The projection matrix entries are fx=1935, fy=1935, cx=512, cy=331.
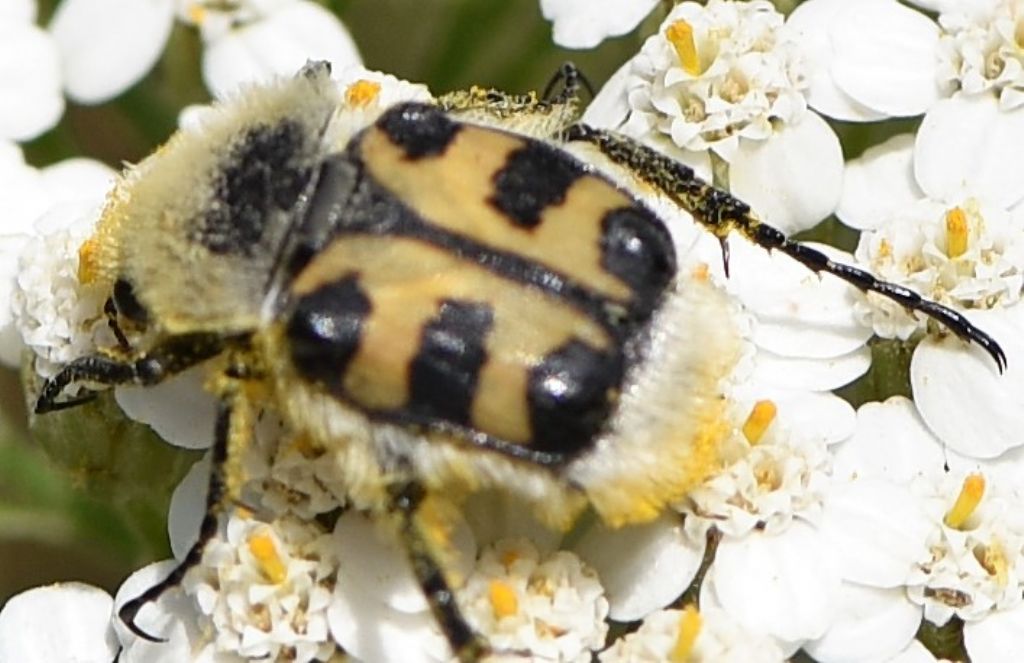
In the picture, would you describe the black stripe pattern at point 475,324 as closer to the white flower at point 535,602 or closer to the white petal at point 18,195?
the white flower at point 535,602

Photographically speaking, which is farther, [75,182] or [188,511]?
[75,182]

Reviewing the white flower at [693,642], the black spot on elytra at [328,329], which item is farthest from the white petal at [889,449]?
the black spot on elytra at [328,329]

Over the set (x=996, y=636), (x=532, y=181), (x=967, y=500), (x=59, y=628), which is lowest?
(x=59, y=628)

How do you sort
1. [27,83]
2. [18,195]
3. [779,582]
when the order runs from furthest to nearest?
[27,83]
[18,195]
[779,582]

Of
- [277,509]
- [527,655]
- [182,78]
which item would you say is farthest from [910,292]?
[182,78]

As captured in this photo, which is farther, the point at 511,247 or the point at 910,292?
the point at 910,292

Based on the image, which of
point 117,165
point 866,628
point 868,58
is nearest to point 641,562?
point 866,628

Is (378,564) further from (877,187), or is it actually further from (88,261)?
(877,187)

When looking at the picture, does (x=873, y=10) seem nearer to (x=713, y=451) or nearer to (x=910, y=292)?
(x=910, y=292)
